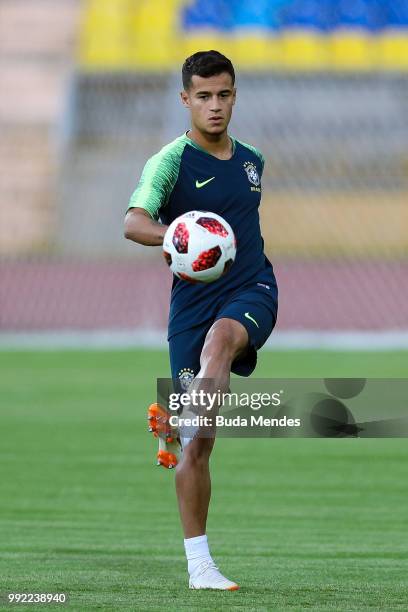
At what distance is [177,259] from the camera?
5.95 metres

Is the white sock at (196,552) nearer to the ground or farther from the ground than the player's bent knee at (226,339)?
nearer to the ground

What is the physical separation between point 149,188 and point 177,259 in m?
0.57

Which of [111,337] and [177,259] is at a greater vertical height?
[111,337]

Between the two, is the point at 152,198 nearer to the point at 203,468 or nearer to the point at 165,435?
the point at 165,435

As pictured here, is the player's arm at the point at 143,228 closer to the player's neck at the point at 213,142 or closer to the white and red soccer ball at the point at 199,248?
the white and red soccer ball at the point at 199,248

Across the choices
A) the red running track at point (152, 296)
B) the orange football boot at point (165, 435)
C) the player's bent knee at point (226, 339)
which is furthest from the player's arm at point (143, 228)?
the red running track at point (152, 296)

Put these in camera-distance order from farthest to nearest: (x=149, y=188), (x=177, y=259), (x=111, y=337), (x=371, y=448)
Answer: (x=111, y=337) < (x=371, y=448) < (x=149, y=188) < (x=177, y=259)

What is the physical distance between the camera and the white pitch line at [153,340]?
21750mm

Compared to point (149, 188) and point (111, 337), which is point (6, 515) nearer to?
point (149, 188)

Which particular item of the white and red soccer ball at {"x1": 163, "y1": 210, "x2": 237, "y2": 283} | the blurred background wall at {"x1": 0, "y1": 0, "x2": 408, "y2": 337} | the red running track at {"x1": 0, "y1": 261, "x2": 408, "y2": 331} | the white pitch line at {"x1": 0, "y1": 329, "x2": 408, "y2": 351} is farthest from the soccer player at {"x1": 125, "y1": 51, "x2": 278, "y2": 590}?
the red running track at {"x1": 0, "y1": 261, "x2": 408, "y2": 331}

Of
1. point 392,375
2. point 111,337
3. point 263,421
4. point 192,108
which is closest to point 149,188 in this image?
point 192,108

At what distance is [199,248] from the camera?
19.4 feet

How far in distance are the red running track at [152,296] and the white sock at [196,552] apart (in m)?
18.0

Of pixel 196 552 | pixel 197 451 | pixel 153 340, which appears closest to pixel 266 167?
pixel 153 340
